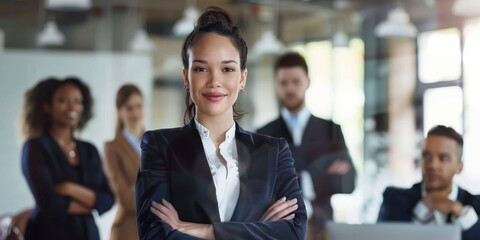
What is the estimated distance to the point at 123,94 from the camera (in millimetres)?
5023

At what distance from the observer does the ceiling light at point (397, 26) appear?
539 cm

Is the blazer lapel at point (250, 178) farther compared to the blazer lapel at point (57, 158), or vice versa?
the blazer lapel at point (57, 158)

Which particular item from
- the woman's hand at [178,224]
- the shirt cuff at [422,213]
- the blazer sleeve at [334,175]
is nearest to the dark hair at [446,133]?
the shirt cuff at [422,213]

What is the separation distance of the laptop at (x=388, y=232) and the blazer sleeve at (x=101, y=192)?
274cm

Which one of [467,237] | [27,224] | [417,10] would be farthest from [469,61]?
[27,224]

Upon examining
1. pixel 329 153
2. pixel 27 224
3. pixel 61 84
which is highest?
pixel 61 84

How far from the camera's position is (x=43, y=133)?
184 inches

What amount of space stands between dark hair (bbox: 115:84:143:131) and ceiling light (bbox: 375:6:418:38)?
166 cm

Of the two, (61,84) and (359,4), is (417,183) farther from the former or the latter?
(61,84)

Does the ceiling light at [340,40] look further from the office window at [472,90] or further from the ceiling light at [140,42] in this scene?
the ceiling light at [140,42]

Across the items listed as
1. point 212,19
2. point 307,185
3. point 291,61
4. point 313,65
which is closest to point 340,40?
point 313,65

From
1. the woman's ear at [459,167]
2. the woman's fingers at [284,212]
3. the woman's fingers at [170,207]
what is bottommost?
the woman's ear at [459,167]

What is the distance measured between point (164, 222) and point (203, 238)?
88 millimetres

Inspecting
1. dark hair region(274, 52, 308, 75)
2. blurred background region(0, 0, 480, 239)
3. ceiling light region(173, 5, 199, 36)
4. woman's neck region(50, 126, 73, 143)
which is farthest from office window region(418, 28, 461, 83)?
woman's neck region(50, 126, 73, 143)
